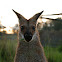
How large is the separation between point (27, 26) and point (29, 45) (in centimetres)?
46

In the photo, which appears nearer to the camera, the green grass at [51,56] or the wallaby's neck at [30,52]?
the wallaby's neck at [30,52]

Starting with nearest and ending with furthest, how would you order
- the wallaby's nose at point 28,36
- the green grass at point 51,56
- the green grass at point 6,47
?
1. the wallaby's nose at point 28,36
2. the green grass at point 6,47
3. the green grass at point 51,56

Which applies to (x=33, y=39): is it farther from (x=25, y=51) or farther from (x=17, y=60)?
(x=17, y=60)

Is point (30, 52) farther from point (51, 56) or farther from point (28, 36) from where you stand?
point (51, 56)

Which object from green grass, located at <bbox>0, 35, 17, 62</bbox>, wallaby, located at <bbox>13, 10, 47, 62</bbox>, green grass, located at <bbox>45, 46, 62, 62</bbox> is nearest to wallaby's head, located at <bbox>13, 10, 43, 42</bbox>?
wallaby, located at <bbox>13, 10, 47, 62</bbox>

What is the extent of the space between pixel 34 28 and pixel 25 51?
2.03ft

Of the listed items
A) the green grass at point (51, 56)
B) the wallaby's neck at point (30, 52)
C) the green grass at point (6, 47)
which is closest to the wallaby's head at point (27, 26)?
the wallaby's neck at point (30, 52)

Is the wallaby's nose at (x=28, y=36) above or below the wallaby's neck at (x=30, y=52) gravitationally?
above

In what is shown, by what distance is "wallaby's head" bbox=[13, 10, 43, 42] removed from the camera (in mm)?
3737

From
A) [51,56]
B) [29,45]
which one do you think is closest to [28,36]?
[29,45]

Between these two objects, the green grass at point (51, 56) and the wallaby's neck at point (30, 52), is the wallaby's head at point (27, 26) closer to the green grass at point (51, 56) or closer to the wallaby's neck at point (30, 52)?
the wallaby's neck at point (30, 52)

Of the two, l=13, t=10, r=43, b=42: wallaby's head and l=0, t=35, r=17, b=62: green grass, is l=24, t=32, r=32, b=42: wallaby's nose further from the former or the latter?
l=0, t=35, r=17, b=62: green grass

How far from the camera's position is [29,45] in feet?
12.7

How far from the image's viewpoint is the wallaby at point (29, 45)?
3.73m
